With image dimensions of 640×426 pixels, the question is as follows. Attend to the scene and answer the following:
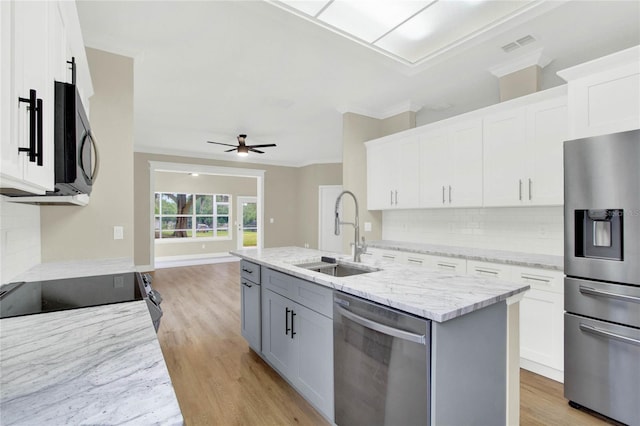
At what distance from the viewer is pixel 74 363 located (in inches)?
30.9

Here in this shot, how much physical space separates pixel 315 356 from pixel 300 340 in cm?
18

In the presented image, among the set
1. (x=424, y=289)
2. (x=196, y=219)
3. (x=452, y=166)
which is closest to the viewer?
(x=424, y=289)

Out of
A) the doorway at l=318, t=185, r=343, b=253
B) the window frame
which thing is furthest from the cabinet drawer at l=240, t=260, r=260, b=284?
the window frame

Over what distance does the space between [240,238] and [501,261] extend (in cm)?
845

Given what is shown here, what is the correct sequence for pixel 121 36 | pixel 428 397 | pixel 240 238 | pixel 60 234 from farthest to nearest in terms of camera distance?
pixel 240 238 → pixel 121 36 → pixel 60 234 → pixel 428 397

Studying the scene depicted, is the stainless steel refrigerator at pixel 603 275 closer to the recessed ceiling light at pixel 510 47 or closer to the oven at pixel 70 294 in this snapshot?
the recessed ceiling light at pixel 510 47

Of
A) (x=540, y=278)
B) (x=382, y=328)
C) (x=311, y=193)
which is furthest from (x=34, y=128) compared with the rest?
(x=311, y=193)

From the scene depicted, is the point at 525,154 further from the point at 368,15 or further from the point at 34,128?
the point at 34,128

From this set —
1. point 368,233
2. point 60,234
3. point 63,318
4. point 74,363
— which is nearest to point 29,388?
point 74,363

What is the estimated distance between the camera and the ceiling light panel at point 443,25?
91.5 inches

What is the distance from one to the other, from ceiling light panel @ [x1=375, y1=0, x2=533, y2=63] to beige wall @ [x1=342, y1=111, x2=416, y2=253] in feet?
4.37

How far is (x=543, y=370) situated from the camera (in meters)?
2.42

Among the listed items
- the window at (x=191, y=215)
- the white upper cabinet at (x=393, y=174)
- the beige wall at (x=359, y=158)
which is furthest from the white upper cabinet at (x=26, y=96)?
the window at (x=191, y=215)

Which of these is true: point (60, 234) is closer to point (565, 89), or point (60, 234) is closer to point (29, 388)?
point (29, 388)
